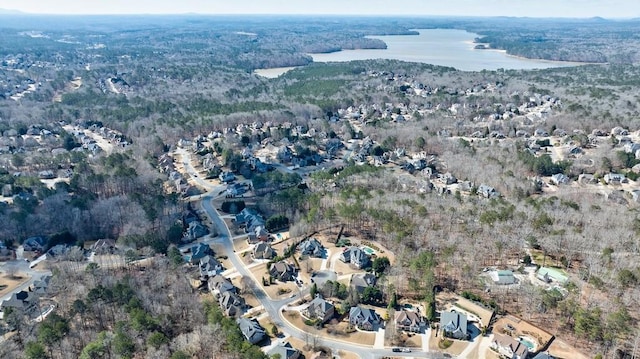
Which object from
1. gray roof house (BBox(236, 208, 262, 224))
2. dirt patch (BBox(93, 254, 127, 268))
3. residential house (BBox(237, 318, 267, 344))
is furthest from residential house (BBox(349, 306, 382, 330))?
dirt patch (BBox(93, 254, 127, 268))

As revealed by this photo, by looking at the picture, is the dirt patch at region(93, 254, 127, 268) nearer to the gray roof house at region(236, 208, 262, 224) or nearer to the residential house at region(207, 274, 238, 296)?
the residential house at region(207, 274, 238, 296)

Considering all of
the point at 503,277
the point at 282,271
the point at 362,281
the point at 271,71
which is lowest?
the point at 282,271

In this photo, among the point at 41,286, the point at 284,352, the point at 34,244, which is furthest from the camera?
the point at 34,244

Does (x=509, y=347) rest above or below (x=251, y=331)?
above

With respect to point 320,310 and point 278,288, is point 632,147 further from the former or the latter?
point 278,288

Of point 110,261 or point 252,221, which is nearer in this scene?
point 110,261

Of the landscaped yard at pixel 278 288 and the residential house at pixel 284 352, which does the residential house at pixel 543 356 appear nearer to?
the residential house at pixel 284 352

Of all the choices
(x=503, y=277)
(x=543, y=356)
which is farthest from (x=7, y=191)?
(x=543, y=356)
